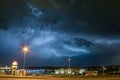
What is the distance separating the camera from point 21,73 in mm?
100750

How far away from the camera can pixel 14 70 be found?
105000 millimetres

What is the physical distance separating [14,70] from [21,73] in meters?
5.41
